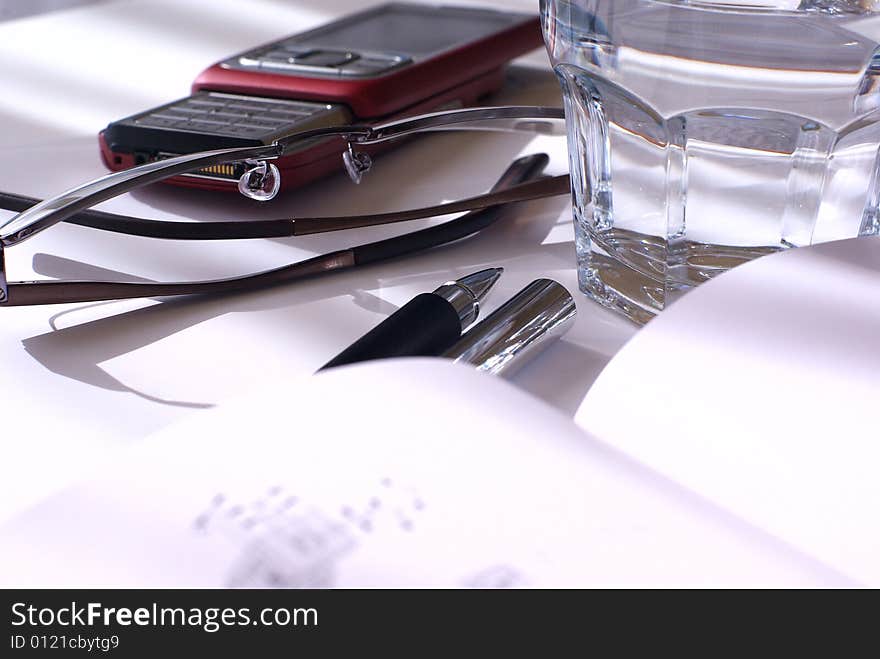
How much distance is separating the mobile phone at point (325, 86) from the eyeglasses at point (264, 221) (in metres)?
0.03

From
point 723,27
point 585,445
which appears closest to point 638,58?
point 723,27

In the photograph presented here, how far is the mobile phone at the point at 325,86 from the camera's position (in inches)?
14.5

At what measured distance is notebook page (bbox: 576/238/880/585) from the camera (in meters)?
0.17

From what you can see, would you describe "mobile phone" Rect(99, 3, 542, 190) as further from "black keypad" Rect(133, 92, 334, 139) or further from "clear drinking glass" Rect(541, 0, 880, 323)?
"clear drinking glass" Rect(541, 0, 880, 323)

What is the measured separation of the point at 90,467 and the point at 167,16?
0.50 metres

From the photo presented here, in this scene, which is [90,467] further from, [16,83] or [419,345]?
[16,83]

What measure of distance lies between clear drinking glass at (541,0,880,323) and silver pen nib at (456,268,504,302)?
0.10 ft

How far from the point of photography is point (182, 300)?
30cm

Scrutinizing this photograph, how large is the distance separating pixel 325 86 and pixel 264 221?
0.11 meters

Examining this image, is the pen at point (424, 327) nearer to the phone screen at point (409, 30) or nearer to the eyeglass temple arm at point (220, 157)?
the eyeglass temple arm at point (220, 157)

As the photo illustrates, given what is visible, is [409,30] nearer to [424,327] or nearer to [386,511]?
[424,327]

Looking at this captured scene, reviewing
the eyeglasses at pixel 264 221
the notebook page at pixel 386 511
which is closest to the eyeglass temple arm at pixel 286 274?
the eyeglasses at pixel 264 221

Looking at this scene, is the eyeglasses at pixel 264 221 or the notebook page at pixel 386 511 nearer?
the notebook page at pixel 386 511

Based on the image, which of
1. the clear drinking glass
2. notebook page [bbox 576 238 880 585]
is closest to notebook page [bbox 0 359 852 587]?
notebook page [bbox 576 238 880 585]
